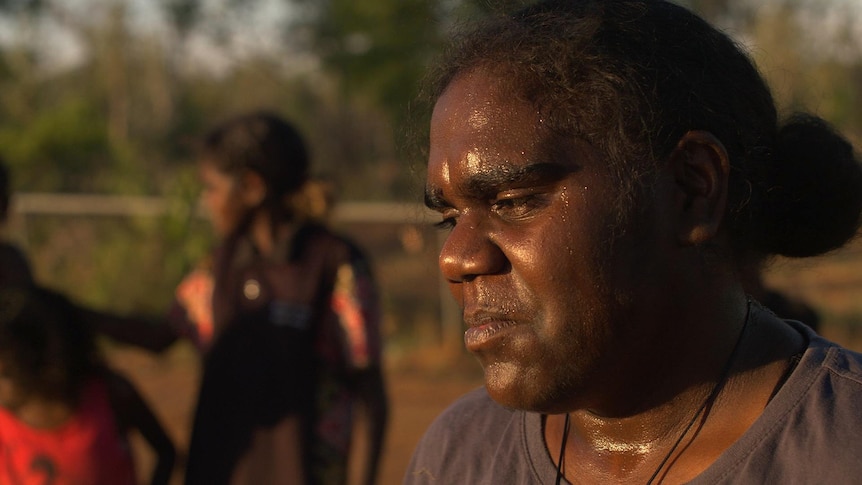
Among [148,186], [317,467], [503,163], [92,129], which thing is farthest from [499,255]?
[92,129]

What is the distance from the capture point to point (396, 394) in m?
10.6

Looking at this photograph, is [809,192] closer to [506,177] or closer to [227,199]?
[506,177]

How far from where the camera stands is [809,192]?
192 cm

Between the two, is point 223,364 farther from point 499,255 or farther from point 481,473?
point 499,255

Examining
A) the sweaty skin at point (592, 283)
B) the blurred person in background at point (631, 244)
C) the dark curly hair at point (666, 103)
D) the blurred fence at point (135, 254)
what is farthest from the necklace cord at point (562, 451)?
the blurred fence at point (135, 254)

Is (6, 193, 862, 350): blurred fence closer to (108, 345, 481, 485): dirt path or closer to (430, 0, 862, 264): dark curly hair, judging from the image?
Answer: (108, 345, 481, 485): dirt path

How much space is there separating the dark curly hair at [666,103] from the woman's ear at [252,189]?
2.44 meters

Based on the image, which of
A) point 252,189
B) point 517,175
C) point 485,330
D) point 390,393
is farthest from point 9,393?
point 390,393

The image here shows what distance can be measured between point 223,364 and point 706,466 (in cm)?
258

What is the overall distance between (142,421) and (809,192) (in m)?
2.71

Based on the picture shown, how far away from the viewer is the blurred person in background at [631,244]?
167 cm

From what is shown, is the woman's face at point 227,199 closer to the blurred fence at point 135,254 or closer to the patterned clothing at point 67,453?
the patterned clothing at point 67,453

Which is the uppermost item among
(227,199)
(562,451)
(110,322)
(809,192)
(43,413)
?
(809,192)

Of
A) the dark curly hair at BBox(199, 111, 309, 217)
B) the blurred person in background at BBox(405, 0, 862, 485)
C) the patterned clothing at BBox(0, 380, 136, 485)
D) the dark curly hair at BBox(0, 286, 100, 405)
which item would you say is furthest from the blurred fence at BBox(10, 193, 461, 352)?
the blurred person in background at BBox(405, 0, 862, 485)
